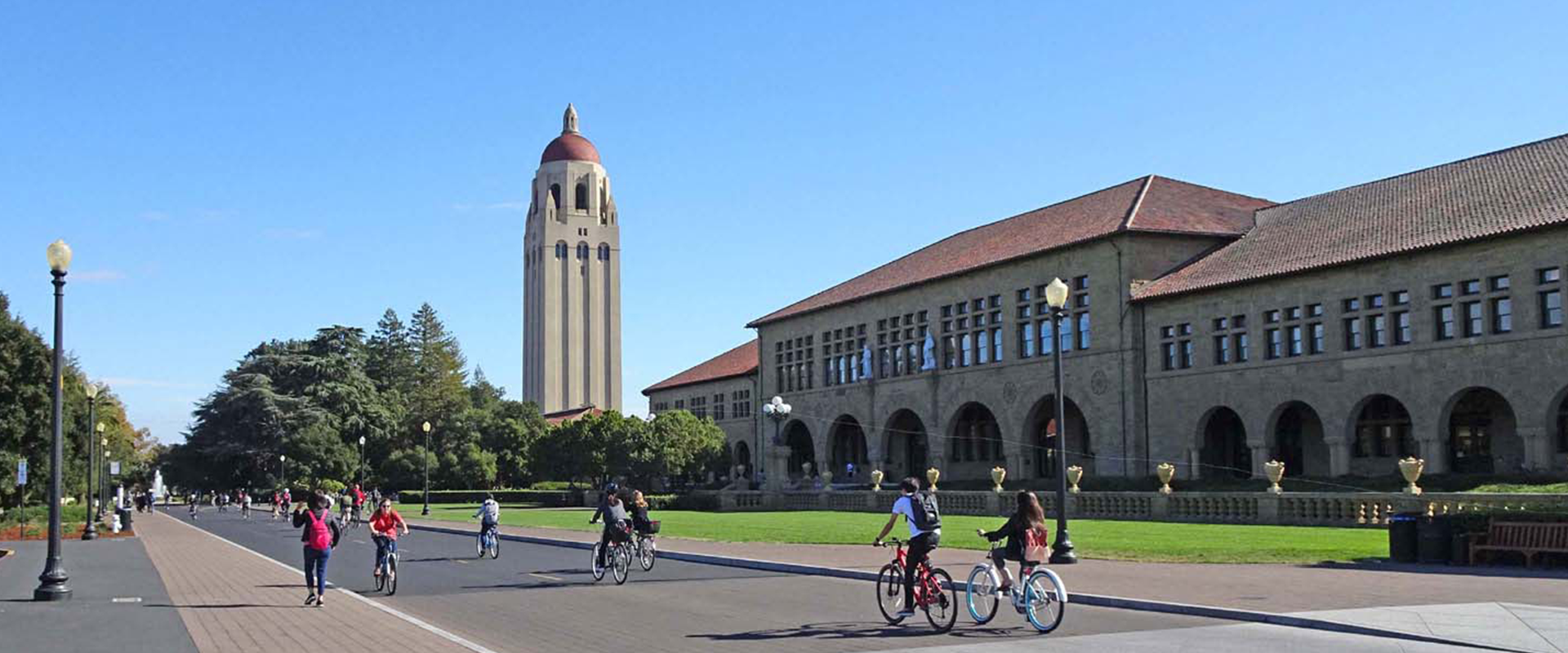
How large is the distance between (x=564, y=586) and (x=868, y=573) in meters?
4.84

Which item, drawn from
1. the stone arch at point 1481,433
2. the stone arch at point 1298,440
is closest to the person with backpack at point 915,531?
the stone arch at point 1481,433

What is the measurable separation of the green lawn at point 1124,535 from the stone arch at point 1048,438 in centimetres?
1313

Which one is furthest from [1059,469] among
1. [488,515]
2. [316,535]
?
[316,535]

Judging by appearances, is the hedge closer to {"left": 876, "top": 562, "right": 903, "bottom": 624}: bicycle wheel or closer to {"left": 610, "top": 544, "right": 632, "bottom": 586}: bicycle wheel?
{"left": 610, "top": 544, "right": 632, "bottom": 586}: bicycle wheel

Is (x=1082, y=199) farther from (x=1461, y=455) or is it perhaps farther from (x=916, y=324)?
(x=1461, y=455)

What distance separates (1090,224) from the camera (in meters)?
61.2

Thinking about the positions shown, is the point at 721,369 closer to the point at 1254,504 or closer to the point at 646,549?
the point at 1254,504

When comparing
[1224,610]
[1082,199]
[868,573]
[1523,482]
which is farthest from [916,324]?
[1224,610]

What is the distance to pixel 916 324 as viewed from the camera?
71.4 meters

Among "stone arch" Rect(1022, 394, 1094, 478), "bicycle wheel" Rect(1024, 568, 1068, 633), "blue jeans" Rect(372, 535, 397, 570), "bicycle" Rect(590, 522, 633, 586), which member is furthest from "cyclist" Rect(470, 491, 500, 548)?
"stone arch" Rect(1022, 394, 1094, 478)

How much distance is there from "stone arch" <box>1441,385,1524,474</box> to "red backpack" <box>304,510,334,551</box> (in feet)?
124

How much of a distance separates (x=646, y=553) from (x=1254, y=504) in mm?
19779

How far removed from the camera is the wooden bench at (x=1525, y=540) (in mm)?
21156

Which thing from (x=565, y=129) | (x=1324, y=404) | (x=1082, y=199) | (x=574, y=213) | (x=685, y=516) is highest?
(x=565, y=129)
